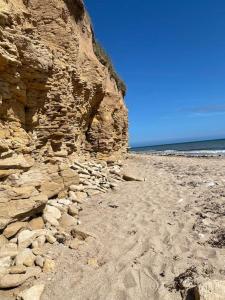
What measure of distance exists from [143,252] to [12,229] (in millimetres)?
2661

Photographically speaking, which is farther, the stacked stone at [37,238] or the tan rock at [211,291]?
the stacked stone at [37,238]

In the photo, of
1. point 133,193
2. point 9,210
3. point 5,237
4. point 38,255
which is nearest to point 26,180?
point 9,210

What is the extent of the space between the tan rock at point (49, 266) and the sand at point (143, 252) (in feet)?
0.35

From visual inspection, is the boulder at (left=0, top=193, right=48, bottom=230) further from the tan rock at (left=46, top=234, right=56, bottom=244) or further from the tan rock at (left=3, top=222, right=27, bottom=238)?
the tan rock at (left=46, top=234, right=56, bottom=244)

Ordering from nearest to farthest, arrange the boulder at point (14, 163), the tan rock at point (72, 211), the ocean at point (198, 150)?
1. the boulder at point (14, 163)
2. the tan rock at point (72, 211)
3. the ocean at point (198, 150)

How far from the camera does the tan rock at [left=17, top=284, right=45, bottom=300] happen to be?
3.74 m

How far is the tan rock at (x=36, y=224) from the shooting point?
5.79m

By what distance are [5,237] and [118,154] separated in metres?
12.6

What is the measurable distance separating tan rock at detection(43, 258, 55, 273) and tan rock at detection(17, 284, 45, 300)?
0.45 metres

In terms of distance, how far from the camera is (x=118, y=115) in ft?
58.4

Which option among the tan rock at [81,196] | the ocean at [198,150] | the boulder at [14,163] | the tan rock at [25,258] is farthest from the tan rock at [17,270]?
the ocean at [198,150]

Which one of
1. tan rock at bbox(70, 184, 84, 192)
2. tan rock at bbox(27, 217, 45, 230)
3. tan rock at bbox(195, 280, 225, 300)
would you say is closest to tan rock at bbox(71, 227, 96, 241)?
tan rock at bbox(27, 217, 45, 230)

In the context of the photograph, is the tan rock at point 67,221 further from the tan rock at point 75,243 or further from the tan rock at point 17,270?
the tan rock at point 17,270

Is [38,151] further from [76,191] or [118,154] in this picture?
[118,154]
